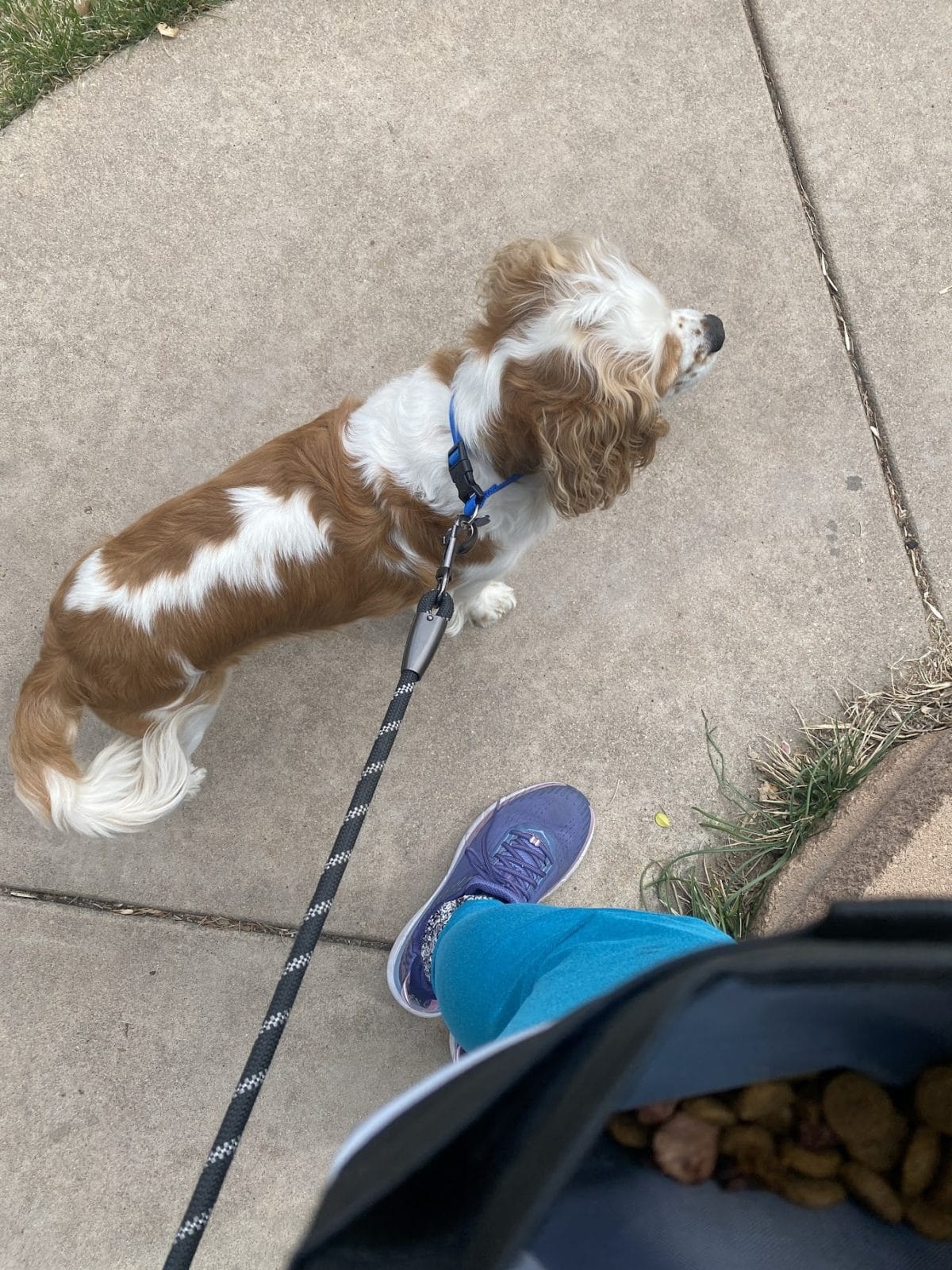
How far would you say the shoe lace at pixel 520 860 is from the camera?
2.56 m

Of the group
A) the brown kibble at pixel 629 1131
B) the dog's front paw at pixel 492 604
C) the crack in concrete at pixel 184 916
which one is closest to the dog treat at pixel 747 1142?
the brown kibble at pixel 629 1131

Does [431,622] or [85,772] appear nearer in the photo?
[431,622]

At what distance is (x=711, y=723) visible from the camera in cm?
270

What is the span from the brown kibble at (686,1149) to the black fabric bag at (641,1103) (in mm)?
25

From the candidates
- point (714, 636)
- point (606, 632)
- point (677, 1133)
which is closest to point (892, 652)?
point (714, 636)

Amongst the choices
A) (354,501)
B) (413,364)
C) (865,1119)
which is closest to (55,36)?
(413,364)

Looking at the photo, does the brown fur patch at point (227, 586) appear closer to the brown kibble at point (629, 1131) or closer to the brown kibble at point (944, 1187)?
the brown kibble at point (629, 1131)

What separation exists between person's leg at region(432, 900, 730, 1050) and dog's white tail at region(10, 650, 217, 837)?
0.88 m

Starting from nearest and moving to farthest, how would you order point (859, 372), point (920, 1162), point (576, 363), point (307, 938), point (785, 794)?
point (920, 1162), point (307, 938), point (576, 363), point (785, 794), point (859, 372)

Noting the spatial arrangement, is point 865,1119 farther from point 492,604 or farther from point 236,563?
point 492,604

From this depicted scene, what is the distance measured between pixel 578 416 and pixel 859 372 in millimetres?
1430

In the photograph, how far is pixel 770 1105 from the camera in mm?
1108

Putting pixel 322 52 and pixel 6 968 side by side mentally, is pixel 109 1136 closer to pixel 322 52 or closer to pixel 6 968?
pixel 6 968

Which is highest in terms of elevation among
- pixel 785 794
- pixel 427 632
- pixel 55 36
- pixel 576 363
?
pixel 55 36
